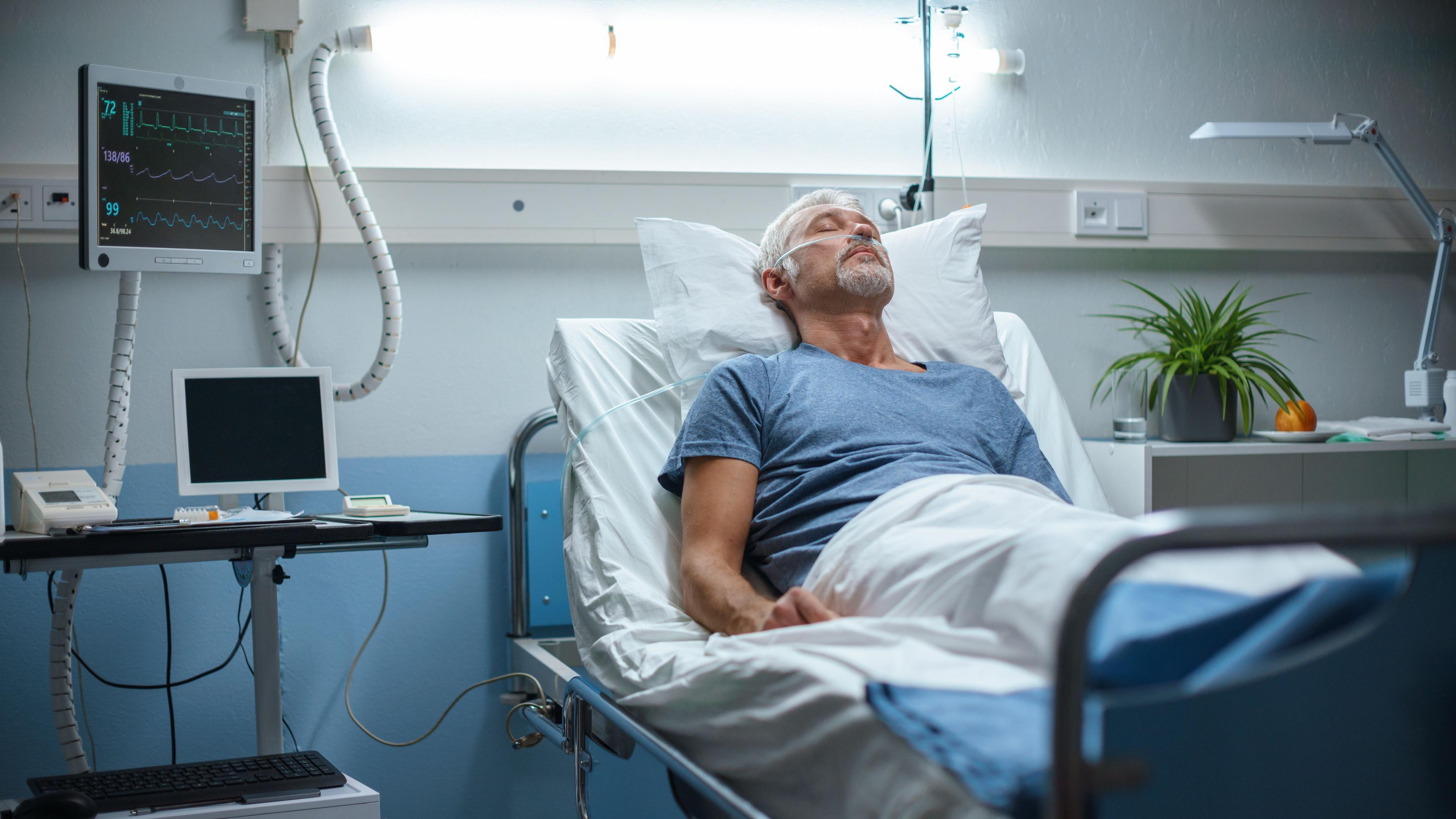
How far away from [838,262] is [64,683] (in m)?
1.45

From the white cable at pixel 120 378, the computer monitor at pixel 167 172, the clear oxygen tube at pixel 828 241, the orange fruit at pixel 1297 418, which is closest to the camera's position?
the computer monitor at pixel 167 172

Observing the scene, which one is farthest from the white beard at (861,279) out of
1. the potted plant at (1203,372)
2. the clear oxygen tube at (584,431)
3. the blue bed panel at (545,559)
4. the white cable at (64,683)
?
the white cable at (64,683)

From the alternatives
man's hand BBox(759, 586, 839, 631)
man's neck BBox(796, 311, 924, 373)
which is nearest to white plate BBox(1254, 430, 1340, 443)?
man's neck BBox(796, 311, 924, 373)

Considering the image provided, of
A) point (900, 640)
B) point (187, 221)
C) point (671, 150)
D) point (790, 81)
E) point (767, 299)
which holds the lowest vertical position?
point (900, 640)

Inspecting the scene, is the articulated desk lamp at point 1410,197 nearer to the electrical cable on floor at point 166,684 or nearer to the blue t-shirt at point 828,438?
the blue t-shirt at point 828,438

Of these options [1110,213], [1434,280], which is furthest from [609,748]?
[1434,280]

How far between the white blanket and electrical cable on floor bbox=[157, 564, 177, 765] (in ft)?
3.95

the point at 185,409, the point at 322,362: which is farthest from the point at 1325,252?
the point at 185,409

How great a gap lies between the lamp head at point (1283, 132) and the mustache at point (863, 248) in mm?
838

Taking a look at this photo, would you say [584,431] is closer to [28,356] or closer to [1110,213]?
[28,356]

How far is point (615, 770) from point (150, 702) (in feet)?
3.70

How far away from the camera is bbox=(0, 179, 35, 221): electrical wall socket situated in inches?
73.4

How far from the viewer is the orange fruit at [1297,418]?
7.55ft

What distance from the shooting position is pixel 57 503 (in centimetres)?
148
